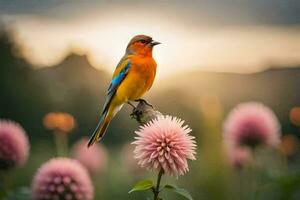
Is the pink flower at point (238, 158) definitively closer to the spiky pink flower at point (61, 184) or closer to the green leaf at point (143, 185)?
the spiky pink flower at point (61, 184)

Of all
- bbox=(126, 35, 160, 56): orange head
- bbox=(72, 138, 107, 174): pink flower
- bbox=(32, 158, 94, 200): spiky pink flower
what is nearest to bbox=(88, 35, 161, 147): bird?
bbox=(126, 35, 160, 56): orange head

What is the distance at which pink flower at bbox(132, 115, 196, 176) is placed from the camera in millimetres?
1653

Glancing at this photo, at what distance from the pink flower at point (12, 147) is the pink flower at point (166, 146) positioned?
137cm

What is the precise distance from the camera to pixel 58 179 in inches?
95.6

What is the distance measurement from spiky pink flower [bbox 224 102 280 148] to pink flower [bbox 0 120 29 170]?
84cm

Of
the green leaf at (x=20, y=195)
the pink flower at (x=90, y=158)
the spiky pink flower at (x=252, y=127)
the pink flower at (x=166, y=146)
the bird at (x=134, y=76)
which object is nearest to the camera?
the pink flower at (x=166, y=146)

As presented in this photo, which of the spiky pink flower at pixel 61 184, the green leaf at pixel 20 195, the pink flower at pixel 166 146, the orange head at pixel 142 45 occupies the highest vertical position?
the orange head at pixel 142 45

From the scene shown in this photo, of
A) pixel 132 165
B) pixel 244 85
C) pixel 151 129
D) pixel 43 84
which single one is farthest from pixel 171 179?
pixel 151 129

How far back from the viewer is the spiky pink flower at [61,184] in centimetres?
240

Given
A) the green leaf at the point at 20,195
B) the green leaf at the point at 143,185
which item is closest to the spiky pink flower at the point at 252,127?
the green leaf at the point at 20,195

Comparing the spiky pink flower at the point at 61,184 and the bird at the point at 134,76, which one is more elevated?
the bird at the point at 134,76

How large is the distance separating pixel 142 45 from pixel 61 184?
0.53m

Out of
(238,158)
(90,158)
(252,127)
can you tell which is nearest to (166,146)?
(252,127)

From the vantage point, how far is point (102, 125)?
2.12 meters
